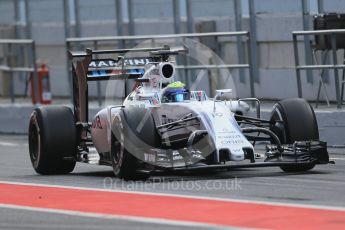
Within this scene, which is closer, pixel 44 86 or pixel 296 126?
pixel 296 126

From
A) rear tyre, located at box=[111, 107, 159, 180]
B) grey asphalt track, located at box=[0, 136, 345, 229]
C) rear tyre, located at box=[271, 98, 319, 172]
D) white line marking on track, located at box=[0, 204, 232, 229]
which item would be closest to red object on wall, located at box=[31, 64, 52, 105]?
grey asphalt track, located at box=[0, 136, 345, 229]

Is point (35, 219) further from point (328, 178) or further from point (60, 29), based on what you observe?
point (60, 29)

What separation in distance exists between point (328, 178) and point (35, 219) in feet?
13.9

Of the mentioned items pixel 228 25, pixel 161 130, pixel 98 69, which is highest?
pixel 228 25

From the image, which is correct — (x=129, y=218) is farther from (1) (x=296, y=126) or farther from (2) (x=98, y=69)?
(2) (x=98, y=69)

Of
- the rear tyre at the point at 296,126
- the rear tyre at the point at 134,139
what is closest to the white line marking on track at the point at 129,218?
the rear tyre at the point at 134,139

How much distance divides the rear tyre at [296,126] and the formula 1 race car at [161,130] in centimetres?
1

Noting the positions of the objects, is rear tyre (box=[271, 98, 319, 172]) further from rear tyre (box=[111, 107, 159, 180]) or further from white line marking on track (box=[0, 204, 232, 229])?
white line marking on track (box=[0, 204, 232, 229])

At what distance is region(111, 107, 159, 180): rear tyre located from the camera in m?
13.7

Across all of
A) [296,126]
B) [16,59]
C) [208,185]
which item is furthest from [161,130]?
[16,59]

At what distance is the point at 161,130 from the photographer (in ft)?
47.0

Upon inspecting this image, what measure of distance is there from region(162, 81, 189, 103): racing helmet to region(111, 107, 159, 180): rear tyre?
788 millimetres

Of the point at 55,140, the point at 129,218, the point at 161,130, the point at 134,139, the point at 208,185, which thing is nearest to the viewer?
the point at 129,218

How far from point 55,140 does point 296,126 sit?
3.24 m
